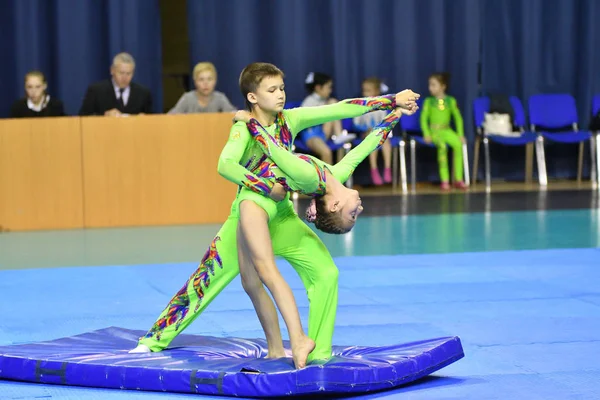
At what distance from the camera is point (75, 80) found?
14234 millimetres

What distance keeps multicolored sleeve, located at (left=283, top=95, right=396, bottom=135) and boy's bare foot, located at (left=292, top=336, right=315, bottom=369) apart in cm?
103

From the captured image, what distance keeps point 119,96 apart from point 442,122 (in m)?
4.85

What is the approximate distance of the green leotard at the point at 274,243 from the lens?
4629 mm

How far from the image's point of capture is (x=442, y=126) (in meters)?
14.4

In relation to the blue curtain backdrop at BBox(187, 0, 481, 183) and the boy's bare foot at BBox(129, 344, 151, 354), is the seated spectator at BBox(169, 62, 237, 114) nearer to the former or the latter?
the blue curtain backdrop at BBox(187, 0, 481, 183)

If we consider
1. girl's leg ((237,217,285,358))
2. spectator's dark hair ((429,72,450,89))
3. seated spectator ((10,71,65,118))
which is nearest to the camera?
girl's leg ((237,217,285,358))

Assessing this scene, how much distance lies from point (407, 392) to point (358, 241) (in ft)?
17.5

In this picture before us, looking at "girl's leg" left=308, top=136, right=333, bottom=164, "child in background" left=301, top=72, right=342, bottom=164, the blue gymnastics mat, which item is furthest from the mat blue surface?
"child in background" left=301, top=72, right=342, bottom=164

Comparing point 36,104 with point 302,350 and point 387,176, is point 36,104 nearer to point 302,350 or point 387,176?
point 387,176

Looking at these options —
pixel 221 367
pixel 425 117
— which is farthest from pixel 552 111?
pixel 221 367

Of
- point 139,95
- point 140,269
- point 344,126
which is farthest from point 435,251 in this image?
point 344,126

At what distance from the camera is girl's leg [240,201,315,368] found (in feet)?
14.6

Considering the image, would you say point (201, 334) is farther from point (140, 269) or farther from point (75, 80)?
point (75, 80)

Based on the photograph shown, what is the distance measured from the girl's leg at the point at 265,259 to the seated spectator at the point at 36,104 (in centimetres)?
732
